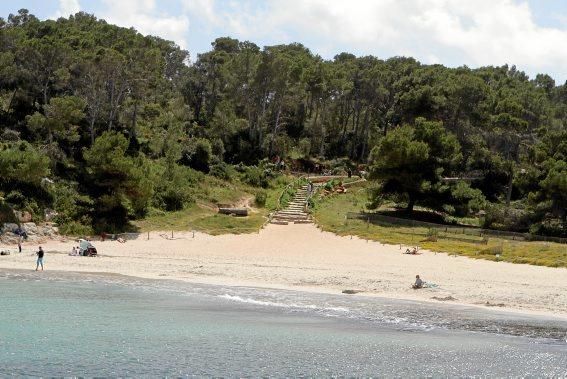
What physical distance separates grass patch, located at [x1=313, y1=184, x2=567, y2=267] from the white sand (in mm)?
1402

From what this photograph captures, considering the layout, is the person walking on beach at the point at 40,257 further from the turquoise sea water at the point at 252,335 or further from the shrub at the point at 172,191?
the shrub at the point at 172,191

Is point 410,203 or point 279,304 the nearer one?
point 279,304

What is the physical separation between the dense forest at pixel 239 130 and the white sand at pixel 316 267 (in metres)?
6.53

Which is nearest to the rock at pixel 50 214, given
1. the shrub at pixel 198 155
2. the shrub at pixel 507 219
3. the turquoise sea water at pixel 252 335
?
the turquoise sea water at pixel 252 335

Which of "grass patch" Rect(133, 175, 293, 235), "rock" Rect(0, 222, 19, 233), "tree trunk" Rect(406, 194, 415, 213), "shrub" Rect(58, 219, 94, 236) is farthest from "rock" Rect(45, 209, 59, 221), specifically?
"tree trunk" Rect(406, 194, 415, 213)

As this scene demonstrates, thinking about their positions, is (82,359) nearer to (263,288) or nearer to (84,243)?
(263,288)

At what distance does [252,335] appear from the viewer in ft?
80.5

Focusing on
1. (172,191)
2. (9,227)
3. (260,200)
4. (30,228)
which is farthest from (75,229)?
(260,200)

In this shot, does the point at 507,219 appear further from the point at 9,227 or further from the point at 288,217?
the point at 9,227

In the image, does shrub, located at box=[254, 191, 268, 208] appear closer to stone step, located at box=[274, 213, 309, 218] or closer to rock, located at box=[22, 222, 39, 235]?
stone step, located at box=[274, 213, 309, 218]

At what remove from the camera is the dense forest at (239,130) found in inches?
1892

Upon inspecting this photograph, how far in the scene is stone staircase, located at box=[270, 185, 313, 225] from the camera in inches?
2098

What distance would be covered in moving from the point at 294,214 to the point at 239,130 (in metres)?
24.6

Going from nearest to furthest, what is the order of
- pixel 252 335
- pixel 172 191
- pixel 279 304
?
pixel 252 335
pixel 279 304
pixel 172 191
